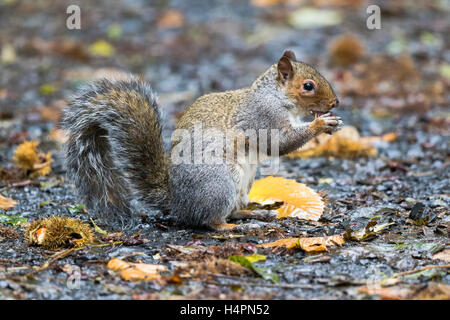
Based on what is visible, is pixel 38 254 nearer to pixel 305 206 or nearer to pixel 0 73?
pixel 305 206

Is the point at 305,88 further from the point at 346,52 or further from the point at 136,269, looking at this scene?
the point at 346,52

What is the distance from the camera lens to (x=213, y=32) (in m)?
8.91

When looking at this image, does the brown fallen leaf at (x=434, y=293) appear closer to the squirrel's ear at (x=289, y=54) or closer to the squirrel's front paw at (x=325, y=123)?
the squirrel's front paw at (x=325, y=123)

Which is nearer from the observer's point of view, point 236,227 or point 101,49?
point 236,227

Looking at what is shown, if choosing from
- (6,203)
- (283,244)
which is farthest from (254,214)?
(6,203)

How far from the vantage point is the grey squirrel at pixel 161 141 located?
131 inches

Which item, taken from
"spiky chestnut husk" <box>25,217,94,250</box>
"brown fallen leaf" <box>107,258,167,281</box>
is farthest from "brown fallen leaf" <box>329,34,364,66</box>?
"brown fallen leaf" <box>107,258,167,281</box>

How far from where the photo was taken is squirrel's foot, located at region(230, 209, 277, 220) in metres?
3.61

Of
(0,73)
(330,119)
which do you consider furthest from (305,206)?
(0,73)

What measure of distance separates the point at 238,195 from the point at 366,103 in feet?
12.3

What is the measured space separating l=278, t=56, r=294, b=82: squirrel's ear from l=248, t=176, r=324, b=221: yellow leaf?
0.65 meters

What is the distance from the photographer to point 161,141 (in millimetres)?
3498

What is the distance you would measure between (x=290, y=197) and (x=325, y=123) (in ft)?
1.64

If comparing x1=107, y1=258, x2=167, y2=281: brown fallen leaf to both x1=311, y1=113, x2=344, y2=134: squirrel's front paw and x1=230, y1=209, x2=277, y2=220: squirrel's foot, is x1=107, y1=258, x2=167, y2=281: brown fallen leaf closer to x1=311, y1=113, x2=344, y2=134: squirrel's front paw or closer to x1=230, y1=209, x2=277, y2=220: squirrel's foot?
x1=230, y1=209, x2=277, y2=220: squirrel's foot
